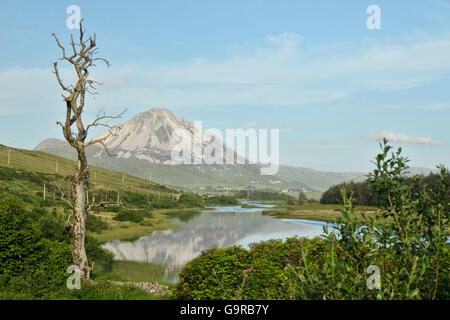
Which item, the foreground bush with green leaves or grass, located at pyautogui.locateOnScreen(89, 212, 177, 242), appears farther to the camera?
grass, located at pyautogui.locateOnScreen(89, 212, 177, 242)

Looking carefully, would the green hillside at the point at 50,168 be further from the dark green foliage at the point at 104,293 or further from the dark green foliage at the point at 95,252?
the dark green foliage at the point at 104,293

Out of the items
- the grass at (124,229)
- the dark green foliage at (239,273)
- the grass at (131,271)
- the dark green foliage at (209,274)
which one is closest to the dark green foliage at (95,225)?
the grass at (124,229)

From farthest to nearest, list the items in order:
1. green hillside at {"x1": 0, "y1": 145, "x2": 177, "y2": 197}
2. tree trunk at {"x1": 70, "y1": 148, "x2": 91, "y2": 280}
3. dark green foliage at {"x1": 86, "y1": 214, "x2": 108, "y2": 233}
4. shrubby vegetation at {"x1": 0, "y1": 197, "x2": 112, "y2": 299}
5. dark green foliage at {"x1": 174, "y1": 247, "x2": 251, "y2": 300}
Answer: green hillside at {"x1": 0, "y1": 145, "x2": 177, "y2": 197}
dark green foliage at {"x1": 86, "y1": 214, "x2": 108, "y2": 233}
tree trunk at {"x1": 70, "y1": 148, "x2": 91, "y2": 280}
shrubby vegetation at {"x1": 0, "y1": 197, "x2": 112, "y2": 299}
dark green foliage at {"x1": 174, "y1": 247, "x2": 251, "y2": 300}

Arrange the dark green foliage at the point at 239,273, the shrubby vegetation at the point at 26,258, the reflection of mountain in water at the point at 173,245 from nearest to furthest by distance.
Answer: the dark green foliage at the point at 239,273, the shrubby vegetation at the point at 26,258, the reflection of mountain in water at the point at 173,245

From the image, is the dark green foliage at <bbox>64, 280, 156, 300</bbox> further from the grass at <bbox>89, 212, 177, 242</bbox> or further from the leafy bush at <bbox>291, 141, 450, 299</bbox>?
the grass at <bbox>89, 212, 177, 242</bbox>

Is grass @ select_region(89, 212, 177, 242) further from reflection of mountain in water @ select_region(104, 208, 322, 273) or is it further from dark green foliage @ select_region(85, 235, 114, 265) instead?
dark green foliage @ select_region(85, 235, 114, 265)

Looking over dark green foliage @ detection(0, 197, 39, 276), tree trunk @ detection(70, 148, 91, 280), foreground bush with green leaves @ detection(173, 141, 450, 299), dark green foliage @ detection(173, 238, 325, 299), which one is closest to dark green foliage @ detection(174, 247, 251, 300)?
A: dark green foliage @ detection(173, 238, 325, 299)

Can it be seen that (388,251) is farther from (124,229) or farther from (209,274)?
(124,229)

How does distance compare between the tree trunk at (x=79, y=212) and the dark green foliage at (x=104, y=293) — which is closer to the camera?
the dark green foliage at (x=104, y=293)

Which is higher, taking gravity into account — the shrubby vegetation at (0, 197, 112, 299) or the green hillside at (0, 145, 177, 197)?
the green hillside at (0, 145, 177, 197)

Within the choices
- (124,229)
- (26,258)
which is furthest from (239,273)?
(124,229)

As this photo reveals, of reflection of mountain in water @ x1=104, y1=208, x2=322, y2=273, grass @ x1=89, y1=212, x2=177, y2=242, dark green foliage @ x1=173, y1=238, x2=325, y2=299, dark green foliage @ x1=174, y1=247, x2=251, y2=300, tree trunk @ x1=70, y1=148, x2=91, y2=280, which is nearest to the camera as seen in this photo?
dark green foliage @ x1=173, y1=238, x2=325, y2=299

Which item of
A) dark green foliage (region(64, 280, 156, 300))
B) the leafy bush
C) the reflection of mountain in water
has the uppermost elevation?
the leafy bush
